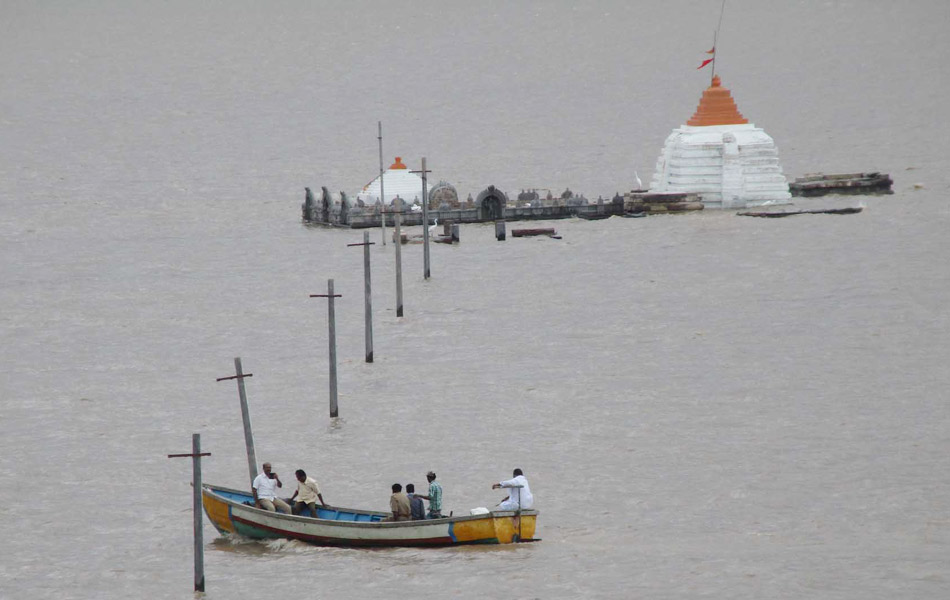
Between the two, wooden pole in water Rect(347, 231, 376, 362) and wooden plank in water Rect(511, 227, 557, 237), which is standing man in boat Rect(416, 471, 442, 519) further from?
wooden plank in water Rect(511, 227, 557, 237)

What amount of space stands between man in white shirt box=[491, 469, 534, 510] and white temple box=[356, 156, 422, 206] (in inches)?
1852

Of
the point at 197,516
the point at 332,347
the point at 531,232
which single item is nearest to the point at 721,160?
the point at 531,232

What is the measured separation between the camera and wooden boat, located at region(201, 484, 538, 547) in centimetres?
3006

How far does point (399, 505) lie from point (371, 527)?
0.68 meters

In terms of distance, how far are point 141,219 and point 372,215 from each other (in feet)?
68.8

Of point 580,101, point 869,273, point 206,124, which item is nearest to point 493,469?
point 869,273

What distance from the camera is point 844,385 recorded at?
142 feet

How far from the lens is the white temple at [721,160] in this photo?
3024 inches

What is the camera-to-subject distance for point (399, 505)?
3041cm

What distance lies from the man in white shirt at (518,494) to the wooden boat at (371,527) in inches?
6.7

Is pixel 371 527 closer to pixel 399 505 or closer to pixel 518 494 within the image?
pixel 399 505

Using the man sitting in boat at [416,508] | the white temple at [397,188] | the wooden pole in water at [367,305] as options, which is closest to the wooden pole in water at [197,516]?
the man sitting in boat at [416,508]

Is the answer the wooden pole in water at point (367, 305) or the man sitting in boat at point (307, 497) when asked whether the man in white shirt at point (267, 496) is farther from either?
the wooden pole in water at point (367, 305)

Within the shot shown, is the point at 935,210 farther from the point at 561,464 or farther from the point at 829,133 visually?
the point at 829,133
